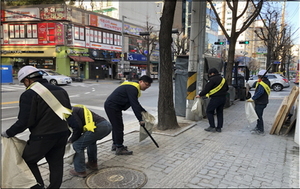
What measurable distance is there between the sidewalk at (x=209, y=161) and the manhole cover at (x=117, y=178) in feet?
0.36

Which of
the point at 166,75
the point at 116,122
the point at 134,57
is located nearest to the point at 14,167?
the point at 116,122

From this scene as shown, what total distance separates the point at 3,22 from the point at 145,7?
2451 cm

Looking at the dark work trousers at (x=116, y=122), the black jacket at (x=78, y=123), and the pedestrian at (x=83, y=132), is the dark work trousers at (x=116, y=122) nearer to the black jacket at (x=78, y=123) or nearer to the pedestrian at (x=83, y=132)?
the pedestrian at (x=83, y=132)

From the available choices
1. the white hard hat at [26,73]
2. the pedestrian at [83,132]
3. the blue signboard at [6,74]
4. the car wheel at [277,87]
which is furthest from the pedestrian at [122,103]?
the car wheel at [277,87]

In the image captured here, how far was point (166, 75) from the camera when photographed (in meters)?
6.43

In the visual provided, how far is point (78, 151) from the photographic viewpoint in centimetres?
358

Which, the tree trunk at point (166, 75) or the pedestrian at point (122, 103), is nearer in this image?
the pedestrian at point (122, 103)

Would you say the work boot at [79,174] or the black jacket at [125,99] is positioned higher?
the black jacket at [125,99]

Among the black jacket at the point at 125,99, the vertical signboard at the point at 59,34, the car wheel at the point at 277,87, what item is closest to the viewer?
the black jacket at the point at 125,99

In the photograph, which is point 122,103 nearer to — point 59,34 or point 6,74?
point 6,74

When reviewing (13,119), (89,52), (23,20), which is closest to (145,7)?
(89,52)

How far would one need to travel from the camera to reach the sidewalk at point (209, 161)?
3562 millimetres

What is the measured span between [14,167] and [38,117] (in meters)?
0.63

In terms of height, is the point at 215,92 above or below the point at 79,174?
above
